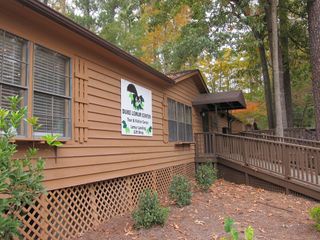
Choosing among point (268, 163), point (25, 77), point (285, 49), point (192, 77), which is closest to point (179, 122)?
point (192, 77)

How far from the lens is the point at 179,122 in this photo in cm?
1127

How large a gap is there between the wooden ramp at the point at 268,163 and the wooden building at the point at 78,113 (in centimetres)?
335

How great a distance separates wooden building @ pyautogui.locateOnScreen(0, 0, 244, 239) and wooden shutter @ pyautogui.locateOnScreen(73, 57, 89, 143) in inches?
0.7

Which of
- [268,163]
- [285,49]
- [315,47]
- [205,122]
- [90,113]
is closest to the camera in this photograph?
[90,113]

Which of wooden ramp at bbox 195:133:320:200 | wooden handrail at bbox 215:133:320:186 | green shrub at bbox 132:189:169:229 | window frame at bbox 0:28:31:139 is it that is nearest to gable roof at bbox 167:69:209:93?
wooden ramp at bbox 195:133:320:200

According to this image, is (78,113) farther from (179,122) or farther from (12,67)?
(179,122)

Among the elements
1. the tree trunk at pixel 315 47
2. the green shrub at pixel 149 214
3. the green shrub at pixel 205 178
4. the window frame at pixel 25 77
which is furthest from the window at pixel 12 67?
the tree trunk at pixel 315 47

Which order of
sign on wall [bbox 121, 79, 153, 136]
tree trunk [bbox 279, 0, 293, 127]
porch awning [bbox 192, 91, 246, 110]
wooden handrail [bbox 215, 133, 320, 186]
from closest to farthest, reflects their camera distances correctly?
sign on wall [bbox 121, 79, 153, 136]
wooden handrail [bbox 215, 133, 320, 186]
porch awning [bbox 192, 91, 246, 110]
tree trunk [bbox 279, 0, 293, 127]

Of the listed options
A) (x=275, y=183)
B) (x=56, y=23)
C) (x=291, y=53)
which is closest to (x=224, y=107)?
(x=275, y=183)

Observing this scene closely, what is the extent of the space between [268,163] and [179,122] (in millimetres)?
3403

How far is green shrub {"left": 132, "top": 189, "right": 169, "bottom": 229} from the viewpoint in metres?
5.54

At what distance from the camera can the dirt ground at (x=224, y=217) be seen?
5355 millimetres

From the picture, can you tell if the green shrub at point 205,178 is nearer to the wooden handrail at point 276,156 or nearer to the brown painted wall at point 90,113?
the brown painted wall at point 90,113

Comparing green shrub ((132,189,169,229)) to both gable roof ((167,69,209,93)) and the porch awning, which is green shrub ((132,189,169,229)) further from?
the porch awning
